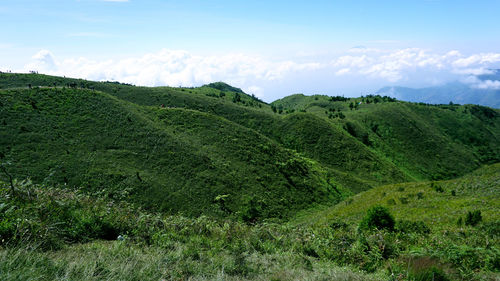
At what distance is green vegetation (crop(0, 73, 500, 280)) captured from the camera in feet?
20.9

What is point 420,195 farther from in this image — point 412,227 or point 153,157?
point 153,157

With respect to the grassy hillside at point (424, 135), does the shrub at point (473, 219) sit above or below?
below

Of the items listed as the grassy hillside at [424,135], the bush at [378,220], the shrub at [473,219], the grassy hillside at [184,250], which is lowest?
the bush at [378,220]

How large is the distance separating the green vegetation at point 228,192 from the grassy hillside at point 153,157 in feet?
0.78

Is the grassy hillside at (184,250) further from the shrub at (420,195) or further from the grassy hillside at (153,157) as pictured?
the grassy hillside at (153,157)

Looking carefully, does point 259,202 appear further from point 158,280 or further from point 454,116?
point 454,116

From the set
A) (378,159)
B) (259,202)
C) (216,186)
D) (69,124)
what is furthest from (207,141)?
(378,159)

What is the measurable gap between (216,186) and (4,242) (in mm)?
29853

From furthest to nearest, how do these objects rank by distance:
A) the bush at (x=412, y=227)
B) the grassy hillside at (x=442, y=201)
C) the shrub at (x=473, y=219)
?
the grassy hillside at (x=442, y=201), the shrub at (x=473, y=219), the bush at (x=412, y=227)

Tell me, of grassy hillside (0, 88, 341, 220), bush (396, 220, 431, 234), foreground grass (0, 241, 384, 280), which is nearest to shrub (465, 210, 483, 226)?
bush (396, 220, 431, 234)

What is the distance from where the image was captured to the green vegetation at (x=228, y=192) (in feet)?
20.9

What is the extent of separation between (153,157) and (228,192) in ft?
40.5

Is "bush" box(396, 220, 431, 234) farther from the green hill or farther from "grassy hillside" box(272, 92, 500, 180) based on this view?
"grassy hillside" box(272, 92, 500, 180)

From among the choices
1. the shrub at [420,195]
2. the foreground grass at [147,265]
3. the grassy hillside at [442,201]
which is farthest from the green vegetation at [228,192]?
the shrub at [420,195]
